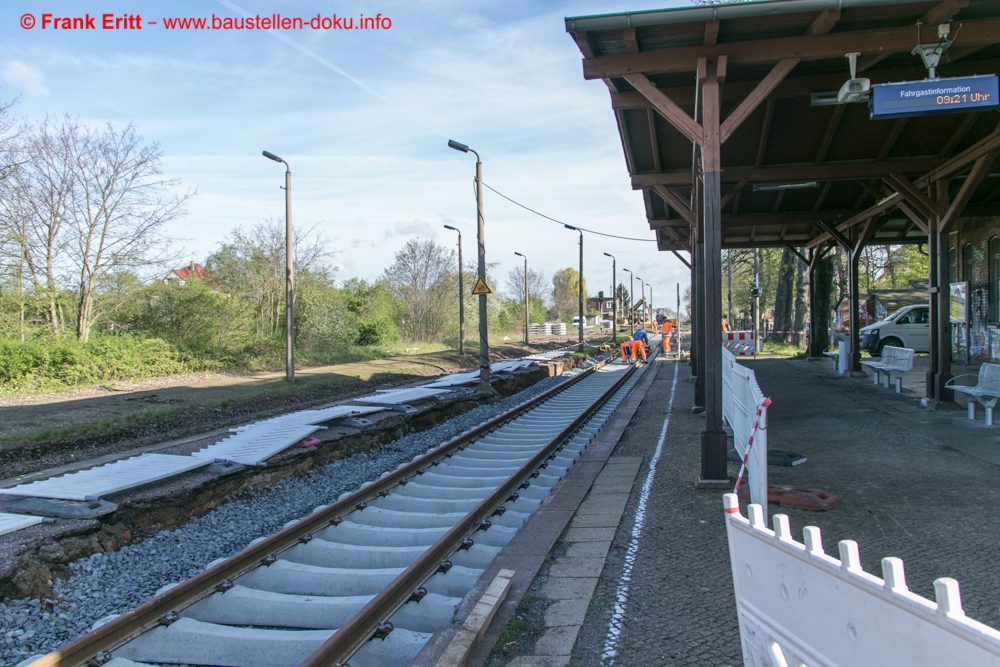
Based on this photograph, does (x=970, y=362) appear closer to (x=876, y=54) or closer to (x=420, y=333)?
(x=876, y=54)

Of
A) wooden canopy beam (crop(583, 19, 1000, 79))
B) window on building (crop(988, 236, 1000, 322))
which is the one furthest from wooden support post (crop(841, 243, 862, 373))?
wooden canopy beam (crop(583, 19, 1000, 79))

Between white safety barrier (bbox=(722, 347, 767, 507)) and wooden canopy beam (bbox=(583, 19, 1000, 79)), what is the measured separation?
11.7 feet

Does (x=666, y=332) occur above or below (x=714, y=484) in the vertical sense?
above

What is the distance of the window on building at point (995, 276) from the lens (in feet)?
56.7

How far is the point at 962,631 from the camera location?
5.21 feet

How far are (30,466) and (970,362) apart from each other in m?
21.1

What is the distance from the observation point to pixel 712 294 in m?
7.45

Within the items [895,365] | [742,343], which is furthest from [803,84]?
[742,343]

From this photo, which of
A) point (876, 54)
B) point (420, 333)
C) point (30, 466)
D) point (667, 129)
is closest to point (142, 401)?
point (30, 466)

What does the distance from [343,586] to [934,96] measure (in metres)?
7.60

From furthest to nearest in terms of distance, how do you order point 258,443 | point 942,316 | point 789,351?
point 789,351 < point 942,316 < point 258,443

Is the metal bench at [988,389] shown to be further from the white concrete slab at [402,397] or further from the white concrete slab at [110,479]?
the white concrete slab at [110,479]

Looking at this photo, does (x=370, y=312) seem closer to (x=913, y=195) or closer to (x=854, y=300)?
(x=854, y=300)

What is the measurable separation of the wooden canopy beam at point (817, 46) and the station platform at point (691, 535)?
4678mm
